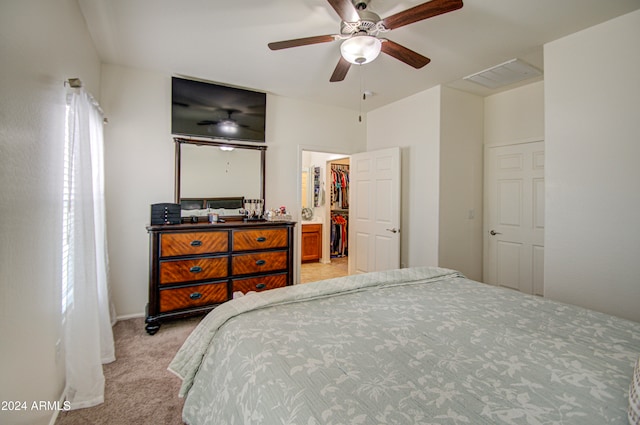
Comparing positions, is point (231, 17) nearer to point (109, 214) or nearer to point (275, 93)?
point (275, 93)

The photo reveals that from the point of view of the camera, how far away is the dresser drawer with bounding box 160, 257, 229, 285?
282 cm

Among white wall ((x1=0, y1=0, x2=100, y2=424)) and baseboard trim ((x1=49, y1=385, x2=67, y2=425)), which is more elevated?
white wall ((x1=0, y1=0, x2=100, y2=424))

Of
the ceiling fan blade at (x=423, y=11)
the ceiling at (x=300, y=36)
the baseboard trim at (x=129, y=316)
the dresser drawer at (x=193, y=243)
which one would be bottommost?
the baseboard trim at (x=129, y=316)

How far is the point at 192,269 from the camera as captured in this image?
293cm

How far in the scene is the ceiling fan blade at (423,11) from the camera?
1684mm

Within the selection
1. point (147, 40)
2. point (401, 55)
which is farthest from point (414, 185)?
point (147, 40)

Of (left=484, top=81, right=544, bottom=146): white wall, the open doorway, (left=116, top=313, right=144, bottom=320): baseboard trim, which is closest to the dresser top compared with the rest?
(left=116, top=313, right=144, bottom=320): baseboard trim

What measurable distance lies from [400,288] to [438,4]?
166 cm

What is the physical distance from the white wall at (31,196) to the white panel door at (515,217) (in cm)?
437

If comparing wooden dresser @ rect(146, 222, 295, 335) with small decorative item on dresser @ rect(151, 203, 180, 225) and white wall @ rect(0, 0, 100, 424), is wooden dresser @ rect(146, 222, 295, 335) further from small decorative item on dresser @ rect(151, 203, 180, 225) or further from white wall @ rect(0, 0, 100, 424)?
white wall @ rect(0, 0, 100, 424)

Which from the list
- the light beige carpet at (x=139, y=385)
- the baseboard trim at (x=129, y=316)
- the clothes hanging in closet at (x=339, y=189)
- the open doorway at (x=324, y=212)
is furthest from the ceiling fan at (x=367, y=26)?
the clothes hanging in closet at (x=339, y=189)

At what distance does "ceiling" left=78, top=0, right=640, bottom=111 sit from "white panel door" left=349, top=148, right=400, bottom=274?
1.08 metres

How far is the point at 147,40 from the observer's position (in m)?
2.64

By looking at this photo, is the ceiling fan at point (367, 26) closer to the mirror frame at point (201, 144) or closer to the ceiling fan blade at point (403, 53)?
the ceiling fan blade at point (403, 53)
